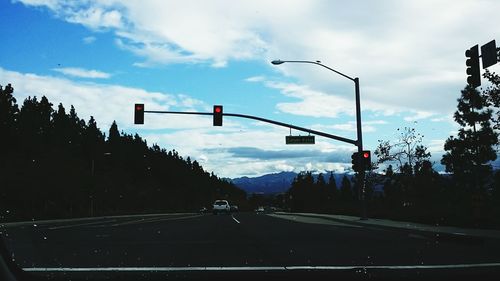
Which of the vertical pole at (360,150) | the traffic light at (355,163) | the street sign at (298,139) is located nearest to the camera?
the traffic light at (355,163)

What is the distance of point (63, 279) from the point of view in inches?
297

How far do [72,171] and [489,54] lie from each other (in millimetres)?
56420

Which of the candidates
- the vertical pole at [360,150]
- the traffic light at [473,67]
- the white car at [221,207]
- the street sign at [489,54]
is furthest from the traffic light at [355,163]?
the white car at [221,207]

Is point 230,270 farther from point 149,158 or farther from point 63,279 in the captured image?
point 149,158

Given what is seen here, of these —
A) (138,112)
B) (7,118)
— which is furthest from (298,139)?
(7,118)

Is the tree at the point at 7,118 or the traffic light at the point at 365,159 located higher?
the tree at the point at 7,118

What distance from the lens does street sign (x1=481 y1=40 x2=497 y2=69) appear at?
17594 millimetres

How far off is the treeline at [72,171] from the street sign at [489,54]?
39643 mm

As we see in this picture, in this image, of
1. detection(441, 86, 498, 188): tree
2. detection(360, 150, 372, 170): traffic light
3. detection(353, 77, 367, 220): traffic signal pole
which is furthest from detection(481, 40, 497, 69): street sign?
detection(441, 86, 498, 188): tree

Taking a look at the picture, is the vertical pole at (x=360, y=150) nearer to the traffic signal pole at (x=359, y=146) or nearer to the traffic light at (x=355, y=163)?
the traffic signal pole at (x=359, y=146)

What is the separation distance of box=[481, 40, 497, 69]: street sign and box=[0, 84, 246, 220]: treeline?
39643 millimetres

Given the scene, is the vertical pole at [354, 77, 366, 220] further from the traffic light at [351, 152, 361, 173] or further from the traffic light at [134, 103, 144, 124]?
the traffic light at [134, 103, 144, 124]

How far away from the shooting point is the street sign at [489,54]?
693 inches

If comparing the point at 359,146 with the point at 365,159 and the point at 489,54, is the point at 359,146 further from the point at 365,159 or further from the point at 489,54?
the point at 489,54
